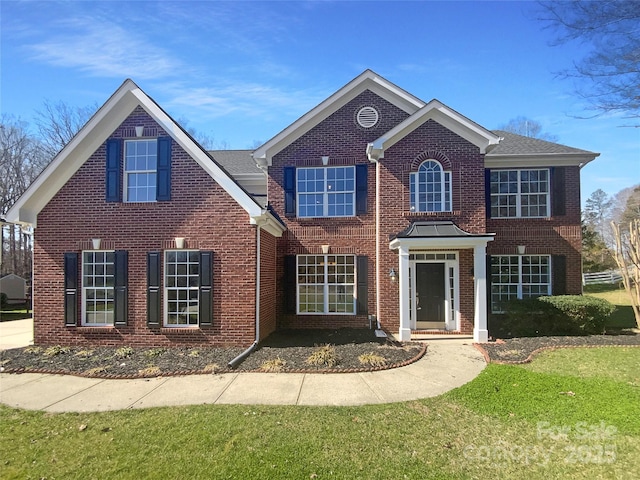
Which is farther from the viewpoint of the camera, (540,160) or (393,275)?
(540,160)

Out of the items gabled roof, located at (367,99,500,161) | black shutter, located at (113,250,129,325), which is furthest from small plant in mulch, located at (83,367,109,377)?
gabled roof, located at (367,99,500,161)

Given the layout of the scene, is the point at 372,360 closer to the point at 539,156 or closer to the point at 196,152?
the point at 196,152

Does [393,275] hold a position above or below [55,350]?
above

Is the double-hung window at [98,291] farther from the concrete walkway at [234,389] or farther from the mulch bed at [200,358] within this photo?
the concrete walkway at [234,389]

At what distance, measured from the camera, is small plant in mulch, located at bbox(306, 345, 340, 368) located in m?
7.89

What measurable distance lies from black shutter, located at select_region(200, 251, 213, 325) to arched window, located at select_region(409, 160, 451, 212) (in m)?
6.65

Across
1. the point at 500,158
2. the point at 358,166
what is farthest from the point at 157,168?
the point at 500,158

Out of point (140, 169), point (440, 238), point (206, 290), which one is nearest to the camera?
point (206, 290)

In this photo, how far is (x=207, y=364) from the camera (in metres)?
7.96

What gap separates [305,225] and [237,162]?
5509 millimetres

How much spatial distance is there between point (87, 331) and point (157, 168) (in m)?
4.81

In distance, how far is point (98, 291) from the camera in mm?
9922

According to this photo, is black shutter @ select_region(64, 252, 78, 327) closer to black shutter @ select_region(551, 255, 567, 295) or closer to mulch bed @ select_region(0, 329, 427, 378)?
mulch bed @ select_region(0, 329, 427, 378)

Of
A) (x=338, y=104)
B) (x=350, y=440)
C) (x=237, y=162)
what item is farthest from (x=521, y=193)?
(x=350, y=440)
